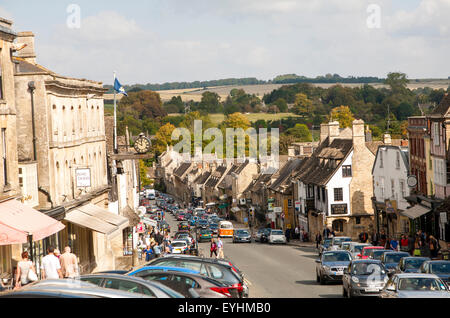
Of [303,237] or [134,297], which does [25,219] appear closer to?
[134,297]

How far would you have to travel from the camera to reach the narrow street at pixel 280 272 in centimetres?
Answer: 3027

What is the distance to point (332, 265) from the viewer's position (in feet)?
108

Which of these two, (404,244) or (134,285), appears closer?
(134,285)

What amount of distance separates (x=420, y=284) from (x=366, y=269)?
6.21m

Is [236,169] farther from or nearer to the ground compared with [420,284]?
nearer to the ground

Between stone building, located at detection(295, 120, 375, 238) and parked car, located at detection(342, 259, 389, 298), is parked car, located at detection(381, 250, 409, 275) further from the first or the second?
stone building, located at detection(295, 120, 375, 238)

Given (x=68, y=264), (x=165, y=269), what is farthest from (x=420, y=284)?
(x=68, y=264)

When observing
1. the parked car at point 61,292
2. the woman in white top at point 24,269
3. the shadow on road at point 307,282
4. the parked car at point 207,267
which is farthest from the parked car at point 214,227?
the parked car at point 61,292

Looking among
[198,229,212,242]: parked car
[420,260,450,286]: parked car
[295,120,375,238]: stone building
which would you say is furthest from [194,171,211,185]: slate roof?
[420,260,450,286]: parked car

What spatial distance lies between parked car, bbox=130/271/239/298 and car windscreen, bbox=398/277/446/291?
4.85m

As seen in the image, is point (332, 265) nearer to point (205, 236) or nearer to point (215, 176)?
point (205, 236)

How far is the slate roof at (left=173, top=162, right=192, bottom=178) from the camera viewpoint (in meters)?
169

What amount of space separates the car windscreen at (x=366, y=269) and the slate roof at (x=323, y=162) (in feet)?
153
